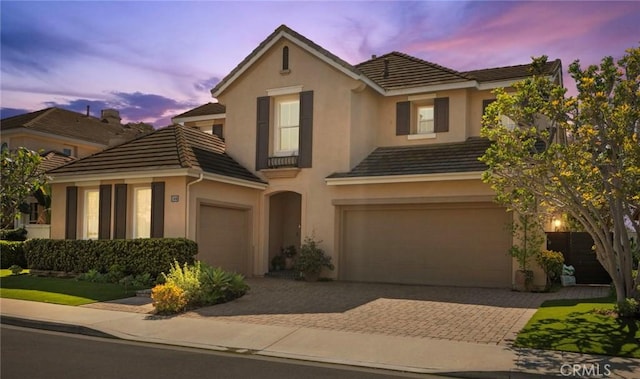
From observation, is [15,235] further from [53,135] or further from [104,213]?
[53,135]

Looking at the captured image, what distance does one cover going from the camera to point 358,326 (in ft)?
34.8

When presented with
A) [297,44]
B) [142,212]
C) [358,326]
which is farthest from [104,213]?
[358,326]

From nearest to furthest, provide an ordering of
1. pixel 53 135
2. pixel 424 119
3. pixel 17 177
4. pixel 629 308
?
pixel 629 308
pixel 17 177
pixel 424 119
pixel 53 135

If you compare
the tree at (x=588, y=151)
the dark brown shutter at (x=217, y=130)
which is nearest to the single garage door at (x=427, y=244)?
the tree at (x=588, y=151)

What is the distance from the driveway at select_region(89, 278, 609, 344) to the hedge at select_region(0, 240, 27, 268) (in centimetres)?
941

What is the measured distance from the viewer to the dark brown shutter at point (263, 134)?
1939cm

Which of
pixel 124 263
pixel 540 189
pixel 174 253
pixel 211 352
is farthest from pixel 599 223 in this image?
pixel 124 263

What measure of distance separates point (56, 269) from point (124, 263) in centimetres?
289

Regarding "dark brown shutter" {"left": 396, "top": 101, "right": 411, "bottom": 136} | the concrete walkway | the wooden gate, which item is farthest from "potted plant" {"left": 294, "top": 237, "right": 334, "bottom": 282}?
the wooden gate

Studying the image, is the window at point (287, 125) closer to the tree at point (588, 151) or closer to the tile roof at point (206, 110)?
the tile roof at point (206, 110)

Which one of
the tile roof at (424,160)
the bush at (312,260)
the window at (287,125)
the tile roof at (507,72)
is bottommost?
the bush at (312,260)

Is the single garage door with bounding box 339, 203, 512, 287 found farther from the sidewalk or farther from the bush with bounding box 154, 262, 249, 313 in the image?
the sidewalk

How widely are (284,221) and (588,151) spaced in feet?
41.4

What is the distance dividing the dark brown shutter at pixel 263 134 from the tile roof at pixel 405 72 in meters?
3.81
